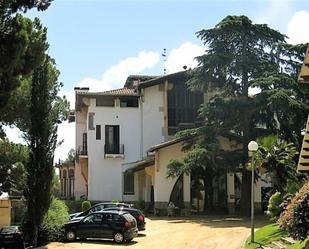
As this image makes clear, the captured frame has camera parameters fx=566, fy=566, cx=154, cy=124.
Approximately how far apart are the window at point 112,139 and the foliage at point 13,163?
19.1 m

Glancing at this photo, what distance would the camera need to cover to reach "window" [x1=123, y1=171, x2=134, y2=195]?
50.4 metres

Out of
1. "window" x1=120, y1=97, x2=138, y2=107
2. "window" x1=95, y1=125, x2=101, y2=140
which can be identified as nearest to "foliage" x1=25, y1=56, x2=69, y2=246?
"window" x1=95, y1=125, x2=101, y2=140

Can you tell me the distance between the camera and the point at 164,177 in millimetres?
41969

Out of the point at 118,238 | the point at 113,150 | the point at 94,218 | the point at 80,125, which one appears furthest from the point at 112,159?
the point at 118,238

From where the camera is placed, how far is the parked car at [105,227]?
2744cm

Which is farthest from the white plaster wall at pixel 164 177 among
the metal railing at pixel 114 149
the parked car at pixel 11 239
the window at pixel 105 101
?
the parked car at pixel 11 239

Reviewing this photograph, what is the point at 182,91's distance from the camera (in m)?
49.0

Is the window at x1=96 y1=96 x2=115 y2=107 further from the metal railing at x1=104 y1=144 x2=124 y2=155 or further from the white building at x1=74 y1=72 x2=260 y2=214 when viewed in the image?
the metal railing at x1=104 y1=144 x2=124 y2=155

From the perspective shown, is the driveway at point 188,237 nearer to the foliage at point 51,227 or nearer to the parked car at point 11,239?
the foliage at point 51,227

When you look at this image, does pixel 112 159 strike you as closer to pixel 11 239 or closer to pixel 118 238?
pixel 118 238

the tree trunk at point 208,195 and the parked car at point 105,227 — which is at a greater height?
the tree trunk at point 208,195

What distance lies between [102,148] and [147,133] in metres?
4.21

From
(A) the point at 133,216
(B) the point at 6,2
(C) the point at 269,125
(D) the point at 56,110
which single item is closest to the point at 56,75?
(D) the point at 56,110

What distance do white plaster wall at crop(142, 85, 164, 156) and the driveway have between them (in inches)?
653
